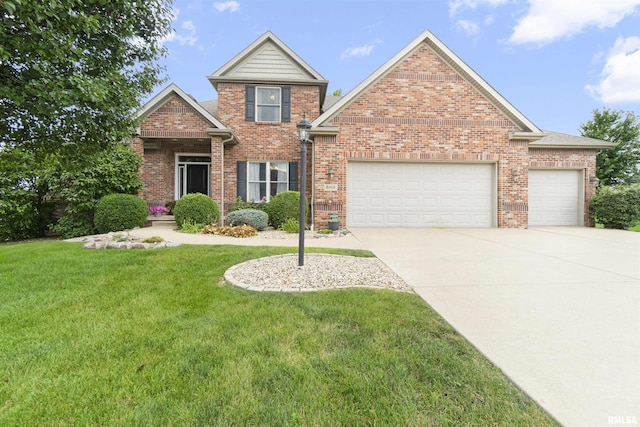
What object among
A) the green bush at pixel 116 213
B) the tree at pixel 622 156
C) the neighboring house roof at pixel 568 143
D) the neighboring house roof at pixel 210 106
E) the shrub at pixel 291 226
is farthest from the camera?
the tree at pixel 622 156

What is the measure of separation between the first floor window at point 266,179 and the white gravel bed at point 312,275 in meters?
6.84

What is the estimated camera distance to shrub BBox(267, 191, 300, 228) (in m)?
10.3

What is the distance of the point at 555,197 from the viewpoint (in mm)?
11797

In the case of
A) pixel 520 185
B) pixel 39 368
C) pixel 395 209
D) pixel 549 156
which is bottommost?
pixel 39 368

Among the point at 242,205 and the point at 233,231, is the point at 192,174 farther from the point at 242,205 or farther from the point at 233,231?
the point at 233,231

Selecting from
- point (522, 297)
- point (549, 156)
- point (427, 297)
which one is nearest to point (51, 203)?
point (427, 297)

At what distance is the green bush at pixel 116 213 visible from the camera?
30.6 feet

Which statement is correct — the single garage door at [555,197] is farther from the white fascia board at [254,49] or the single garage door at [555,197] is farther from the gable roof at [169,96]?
the gable roof at [169,96]

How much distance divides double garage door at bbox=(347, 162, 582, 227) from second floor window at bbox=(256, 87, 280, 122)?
160 inches

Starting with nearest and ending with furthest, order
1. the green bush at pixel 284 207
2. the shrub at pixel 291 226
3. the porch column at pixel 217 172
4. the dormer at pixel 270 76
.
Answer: the shrub at pixel 291 226, the green bush at pixel 284 207, the porch column at pixel 217 172, the dormer at pixel 270 76

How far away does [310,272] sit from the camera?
4.62 metres

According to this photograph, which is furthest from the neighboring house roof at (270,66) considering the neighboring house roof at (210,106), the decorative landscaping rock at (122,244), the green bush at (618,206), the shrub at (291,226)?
the green bush at (618,206)

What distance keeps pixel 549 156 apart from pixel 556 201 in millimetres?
1872

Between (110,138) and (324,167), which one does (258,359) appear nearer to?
(110,138)
